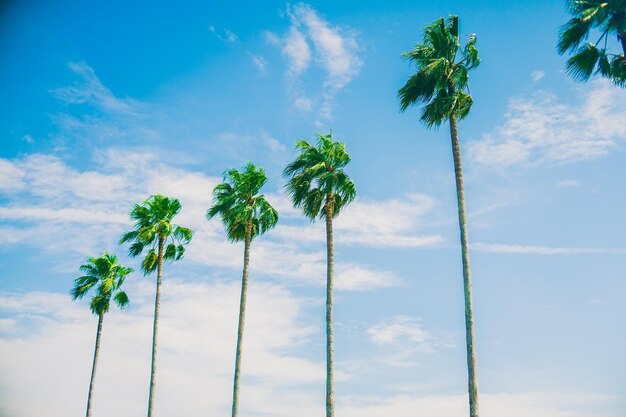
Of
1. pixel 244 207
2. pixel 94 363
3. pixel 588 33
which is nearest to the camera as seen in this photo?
pixel 588 33

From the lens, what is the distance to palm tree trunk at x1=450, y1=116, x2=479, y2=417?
1841cm

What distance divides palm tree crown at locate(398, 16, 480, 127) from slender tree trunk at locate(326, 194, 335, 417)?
7623 mm

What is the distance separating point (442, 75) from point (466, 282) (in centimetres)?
921

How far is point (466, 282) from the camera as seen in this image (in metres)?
20.1

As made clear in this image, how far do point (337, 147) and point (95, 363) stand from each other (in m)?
26.6

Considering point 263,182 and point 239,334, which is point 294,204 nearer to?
point 263,182

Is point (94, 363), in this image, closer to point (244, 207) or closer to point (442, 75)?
point (244, 207)

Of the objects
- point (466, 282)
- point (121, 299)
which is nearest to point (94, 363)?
point (121, 299)

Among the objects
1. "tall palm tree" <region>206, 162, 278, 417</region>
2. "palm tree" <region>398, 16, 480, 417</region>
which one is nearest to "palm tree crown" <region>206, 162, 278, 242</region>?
"tall palm tree" <region>206, 162, 278, 417</region>

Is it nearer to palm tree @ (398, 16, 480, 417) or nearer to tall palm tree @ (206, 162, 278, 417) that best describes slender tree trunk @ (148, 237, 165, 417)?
tall palm tree @ (206, 162, 278, 417)

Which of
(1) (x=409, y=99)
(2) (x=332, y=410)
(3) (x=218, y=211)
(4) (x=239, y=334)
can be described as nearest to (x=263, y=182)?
(3) (x=218, y=211)

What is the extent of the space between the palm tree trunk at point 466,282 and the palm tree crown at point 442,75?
78 cm

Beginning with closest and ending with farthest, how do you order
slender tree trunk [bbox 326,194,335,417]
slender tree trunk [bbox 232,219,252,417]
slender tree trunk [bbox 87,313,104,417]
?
slender tree trunk [bbox 326,194,335,417] → slender tree trunk [bbox 232,219,252,417] → slender tree trunk [bbox 87,313,104,417]

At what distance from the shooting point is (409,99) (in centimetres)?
2403
